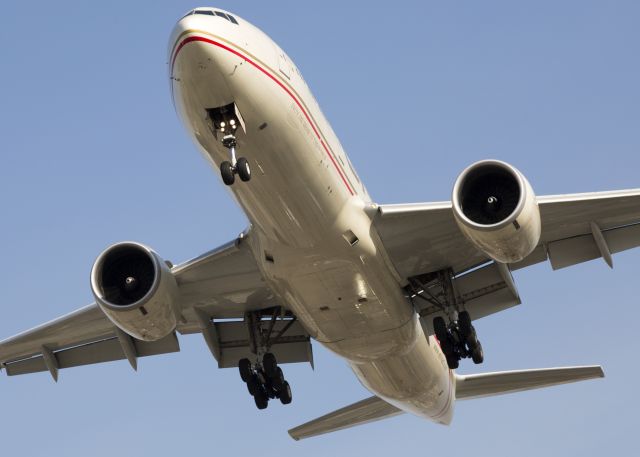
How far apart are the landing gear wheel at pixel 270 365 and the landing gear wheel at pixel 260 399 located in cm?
41

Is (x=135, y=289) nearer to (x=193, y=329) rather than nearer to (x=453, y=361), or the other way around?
(x=193, y=329)

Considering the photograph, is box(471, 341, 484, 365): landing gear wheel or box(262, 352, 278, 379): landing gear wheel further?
box(262, 352, 278, 379): landing gear wheel

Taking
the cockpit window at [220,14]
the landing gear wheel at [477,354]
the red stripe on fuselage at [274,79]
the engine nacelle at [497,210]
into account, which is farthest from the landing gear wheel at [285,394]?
the cockpit window at [220,14]

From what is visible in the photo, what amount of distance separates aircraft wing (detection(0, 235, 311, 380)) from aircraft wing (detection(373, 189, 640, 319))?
2637 millimetres

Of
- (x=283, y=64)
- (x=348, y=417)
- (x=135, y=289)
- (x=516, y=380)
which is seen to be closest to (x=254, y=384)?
(x=135, y=289)

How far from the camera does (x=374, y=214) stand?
18562mm

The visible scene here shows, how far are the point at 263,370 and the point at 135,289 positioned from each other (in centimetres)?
331

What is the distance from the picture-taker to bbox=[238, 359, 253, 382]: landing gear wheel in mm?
21422

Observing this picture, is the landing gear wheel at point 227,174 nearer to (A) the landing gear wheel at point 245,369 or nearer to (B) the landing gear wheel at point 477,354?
(A) the landing gear wheel at point 245,369

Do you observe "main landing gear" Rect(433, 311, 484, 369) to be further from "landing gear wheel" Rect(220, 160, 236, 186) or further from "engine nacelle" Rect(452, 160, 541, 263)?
"landing gear wheel" Rect(220, 160, 236, 186)

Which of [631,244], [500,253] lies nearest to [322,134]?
[500,253]

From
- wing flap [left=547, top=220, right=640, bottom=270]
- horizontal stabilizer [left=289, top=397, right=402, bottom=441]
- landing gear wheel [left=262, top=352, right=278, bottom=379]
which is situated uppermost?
landing gear wheel [left=262, top=352, right=278, bottom=379]

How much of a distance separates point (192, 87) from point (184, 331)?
303 inches

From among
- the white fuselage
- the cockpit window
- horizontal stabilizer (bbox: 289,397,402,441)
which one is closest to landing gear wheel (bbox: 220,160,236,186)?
the white fuselage
